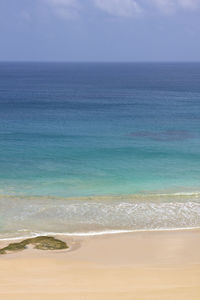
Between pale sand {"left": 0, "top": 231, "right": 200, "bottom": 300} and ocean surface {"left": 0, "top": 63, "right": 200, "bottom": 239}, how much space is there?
2.43 meters

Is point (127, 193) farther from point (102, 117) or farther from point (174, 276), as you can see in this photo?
point (102, 117)

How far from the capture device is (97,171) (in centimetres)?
3503

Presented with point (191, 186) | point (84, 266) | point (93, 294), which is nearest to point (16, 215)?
point (84, 266)

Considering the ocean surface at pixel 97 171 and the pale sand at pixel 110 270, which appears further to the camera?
the ocean surface at pixel 97 171

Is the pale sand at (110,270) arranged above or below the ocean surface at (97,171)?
below

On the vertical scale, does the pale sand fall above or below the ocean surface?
below

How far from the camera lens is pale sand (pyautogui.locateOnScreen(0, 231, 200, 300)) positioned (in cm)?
A: 1686

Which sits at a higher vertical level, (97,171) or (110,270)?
(97,171)

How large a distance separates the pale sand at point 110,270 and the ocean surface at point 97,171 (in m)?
2.43

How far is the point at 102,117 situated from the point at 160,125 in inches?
356

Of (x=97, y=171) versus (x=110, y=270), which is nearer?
(x=110, y=270)

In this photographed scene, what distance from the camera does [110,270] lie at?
18938 mm

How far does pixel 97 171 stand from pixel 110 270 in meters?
16.5

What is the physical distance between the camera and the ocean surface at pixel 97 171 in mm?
25984
